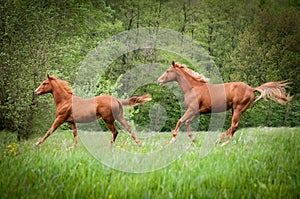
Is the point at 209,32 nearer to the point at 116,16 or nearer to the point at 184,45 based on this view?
the point at 184,45

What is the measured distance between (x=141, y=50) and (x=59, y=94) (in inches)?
905

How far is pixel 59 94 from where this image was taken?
8.77 metres

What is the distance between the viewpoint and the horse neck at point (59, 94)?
344 inches

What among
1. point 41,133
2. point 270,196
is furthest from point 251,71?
point 270,196

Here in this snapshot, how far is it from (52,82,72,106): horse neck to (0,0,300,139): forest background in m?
4.45

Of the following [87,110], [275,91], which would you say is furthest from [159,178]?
[275,91]

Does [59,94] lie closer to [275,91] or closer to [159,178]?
[159,178]

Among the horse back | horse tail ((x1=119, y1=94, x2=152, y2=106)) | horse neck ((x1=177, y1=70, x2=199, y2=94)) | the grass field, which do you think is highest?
horse neck ((x1=177, y1=70, x2=199, y2=94))

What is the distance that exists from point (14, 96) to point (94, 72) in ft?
36.2

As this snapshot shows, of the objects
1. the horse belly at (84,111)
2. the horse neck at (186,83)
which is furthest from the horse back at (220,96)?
the horse belly at (84,111)

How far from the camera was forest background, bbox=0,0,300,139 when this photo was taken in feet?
44.8

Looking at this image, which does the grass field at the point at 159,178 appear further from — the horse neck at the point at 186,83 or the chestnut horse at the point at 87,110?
the horse neck at the point at 186,83

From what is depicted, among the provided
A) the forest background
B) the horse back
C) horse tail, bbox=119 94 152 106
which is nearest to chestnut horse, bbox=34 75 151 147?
horse tail, bbox=119 94 152 106

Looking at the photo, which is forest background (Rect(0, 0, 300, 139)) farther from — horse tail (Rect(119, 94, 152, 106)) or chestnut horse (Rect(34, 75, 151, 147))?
horse tail (Rect(119, 94, 152, 106))
